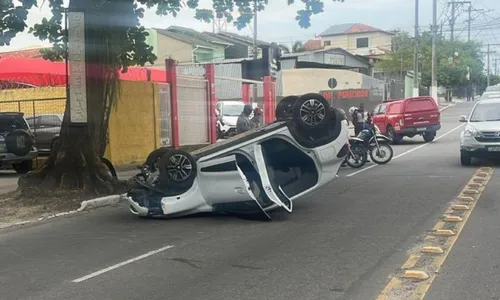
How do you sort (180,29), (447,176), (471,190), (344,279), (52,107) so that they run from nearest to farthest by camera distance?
(344,279)
(471,190)
(447,176)
(52,107)
(180,29)

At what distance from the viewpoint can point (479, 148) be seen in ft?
49.0

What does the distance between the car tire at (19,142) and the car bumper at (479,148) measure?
11202 millimetres

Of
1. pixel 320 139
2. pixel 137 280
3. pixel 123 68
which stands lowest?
pixel 137 280

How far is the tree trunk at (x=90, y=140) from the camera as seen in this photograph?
11789mm

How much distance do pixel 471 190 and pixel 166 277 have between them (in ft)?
23.2

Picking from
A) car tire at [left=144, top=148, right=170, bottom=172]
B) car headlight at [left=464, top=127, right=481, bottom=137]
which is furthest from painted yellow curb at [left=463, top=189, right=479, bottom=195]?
car tire at [left=144, top=148, right=170, bottom=172]

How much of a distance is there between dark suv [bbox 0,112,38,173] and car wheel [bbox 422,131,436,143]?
49.2 ft

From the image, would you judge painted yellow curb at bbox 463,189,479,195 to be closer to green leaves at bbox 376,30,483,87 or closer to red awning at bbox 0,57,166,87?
red awning at bbox 0,57,166,87

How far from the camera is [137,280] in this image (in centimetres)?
603

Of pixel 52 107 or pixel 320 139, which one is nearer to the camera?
pixel 320 139

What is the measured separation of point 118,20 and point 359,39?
94.2 meters

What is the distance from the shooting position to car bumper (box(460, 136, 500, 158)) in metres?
14.8

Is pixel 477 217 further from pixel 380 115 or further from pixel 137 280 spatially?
pixel 380 115

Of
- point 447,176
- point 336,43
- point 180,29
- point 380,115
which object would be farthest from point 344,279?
point 336,43
